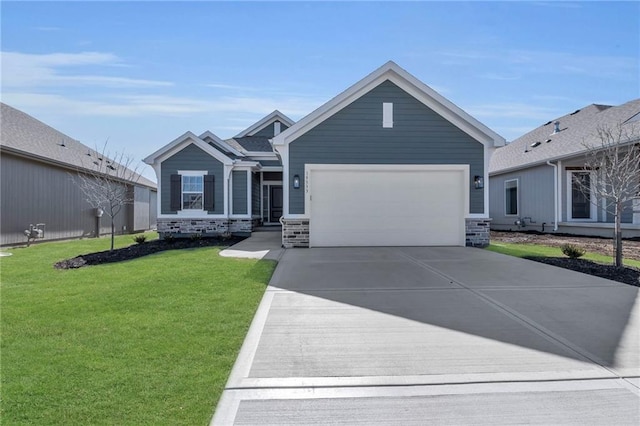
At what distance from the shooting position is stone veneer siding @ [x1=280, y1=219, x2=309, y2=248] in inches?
460

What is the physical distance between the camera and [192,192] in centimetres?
1574

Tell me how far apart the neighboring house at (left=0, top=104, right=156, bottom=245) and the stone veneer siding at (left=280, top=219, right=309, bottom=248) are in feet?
30.7

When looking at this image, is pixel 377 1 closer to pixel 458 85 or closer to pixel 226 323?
pixel 458 85

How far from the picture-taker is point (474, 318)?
15.7 ft

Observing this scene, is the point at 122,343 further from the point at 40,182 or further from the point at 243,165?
the point at 40,182

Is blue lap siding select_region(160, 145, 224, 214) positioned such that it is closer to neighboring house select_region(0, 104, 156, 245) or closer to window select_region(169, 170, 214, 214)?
window select_region(169, 170, 214, 214)

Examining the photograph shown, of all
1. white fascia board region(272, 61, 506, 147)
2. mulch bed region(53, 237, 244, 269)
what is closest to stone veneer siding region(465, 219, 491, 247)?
white fascia board region(272, 61, 506, 147)

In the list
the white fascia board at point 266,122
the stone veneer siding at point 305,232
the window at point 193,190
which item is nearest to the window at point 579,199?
the stone veneer siding at point 305,232

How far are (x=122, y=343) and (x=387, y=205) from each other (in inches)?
359

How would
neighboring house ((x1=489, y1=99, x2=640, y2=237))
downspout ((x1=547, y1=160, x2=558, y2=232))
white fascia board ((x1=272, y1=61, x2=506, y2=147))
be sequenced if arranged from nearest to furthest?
white fascia board ((x1=272, y1=61, x2=506, y2=147)) → neighboring house ((x1=489, y1=99, x2=640, y2=237)) → downspout ((x1=547, y1=160, x2=558, y2=232))

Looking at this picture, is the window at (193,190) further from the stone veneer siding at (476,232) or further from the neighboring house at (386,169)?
the stone veneer siding at (476,232)

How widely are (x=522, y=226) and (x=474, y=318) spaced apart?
16.4m

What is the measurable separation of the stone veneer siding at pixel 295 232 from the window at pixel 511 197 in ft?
44.0

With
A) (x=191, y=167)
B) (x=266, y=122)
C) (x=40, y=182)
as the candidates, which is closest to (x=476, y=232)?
(x=191, y=167)
